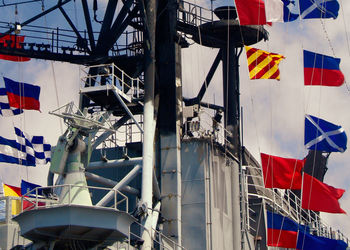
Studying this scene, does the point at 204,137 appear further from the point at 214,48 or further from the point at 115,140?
the point at 214,48

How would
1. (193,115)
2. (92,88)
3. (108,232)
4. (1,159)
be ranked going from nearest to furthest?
(108,232)
(92,88)
(193,115)
(1,159)

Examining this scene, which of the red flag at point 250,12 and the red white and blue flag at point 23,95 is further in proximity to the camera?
the red white and blue flag at point 23,95

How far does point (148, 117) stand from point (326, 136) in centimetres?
867

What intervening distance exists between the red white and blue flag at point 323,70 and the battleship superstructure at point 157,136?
5.26 metres

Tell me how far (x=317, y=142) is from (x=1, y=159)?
1687 centimetres

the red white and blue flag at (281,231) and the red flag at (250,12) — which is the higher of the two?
the red flag at (250,12)

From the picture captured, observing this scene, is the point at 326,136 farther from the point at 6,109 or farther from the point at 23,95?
the point at 6,109

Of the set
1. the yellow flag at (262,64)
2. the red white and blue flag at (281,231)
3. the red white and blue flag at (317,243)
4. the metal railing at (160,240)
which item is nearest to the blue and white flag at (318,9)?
the yellow flag at (262,64)

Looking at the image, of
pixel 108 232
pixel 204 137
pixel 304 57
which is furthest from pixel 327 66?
pixel 108 232

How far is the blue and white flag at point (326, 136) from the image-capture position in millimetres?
47312

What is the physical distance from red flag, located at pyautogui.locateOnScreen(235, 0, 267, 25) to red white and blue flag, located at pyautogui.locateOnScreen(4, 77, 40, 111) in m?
11.5

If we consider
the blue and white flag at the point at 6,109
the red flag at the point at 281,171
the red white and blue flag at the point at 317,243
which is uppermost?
the blue and white flag at the point at 6,109

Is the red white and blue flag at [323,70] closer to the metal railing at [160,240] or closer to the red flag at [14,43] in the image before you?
the metal railing at [160,240]

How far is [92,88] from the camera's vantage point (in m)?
45.2
